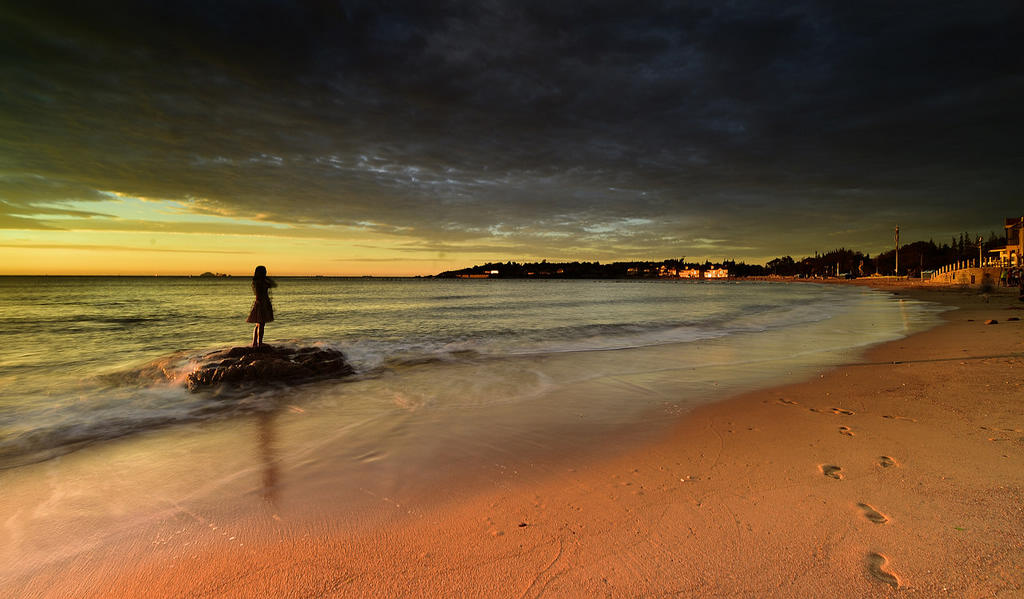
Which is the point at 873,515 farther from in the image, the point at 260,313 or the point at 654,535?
the point at 260,313

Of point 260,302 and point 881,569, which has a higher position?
point 260,302

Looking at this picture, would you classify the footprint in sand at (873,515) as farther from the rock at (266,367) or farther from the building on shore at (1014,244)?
the building on shore at (1014,244)

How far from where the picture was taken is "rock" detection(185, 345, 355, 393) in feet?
32.4

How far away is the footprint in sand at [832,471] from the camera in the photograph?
14.2 ft

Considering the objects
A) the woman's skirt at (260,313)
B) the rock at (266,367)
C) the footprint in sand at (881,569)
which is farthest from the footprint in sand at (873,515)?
the woman's skirt at (260,313)

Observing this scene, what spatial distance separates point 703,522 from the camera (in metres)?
3.54

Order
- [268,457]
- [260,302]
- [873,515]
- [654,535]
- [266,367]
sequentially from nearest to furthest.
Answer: [654,535], [873,515], [268,457], [266,367], [260,302]

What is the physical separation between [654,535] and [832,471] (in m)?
2.45

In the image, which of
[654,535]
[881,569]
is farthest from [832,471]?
[654,535]

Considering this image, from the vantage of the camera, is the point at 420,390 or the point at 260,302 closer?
the point at 420,390

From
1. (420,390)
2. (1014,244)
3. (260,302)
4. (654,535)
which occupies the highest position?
(1014,244)

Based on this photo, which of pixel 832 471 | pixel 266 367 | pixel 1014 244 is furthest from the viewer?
pixel 1014 244

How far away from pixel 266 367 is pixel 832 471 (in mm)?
10884

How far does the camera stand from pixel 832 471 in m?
4.44
